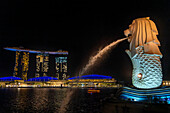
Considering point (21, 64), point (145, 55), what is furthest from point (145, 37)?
point (21, 64)

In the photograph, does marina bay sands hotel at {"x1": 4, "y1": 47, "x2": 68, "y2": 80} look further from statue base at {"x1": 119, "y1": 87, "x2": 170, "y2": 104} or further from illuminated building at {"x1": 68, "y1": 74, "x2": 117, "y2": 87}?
statue base at {"x1": 119, "y1": 87, "x2": 170, "y2": 104}

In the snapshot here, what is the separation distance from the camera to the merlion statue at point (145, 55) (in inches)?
814

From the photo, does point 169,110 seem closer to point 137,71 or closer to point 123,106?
point 123,106

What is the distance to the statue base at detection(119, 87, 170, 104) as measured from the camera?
1777 cm

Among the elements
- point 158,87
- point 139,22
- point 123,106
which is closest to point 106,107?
point 123,106

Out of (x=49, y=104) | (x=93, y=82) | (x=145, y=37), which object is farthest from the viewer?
(x=93, y=82)

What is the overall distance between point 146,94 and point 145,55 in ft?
17.4

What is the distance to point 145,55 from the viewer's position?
21516 millimetres

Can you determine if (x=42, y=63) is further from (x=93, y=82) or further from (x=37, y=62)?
(x=93, y=82)


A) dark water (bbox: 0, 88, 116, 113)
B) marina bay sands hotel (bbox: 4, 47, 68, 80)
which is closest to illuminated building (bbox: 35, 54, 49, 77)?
marina bay sands hotel (bbox: 4, 47, 68, 80)

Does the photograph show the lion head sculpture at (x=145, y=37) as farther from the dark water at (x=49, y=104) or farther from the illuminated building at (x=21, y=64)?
the illuminated building at (x=21, y=64)

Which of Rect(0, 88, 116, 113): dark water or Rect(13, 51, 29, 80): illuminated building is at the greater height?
Rect(13, 51, 29, 80): illuminated building

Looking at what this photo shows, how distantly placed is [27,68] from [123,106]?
163894 mm

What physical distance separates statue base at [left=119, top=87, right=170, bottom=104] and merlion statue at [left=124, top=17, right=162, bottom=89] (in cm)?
132
